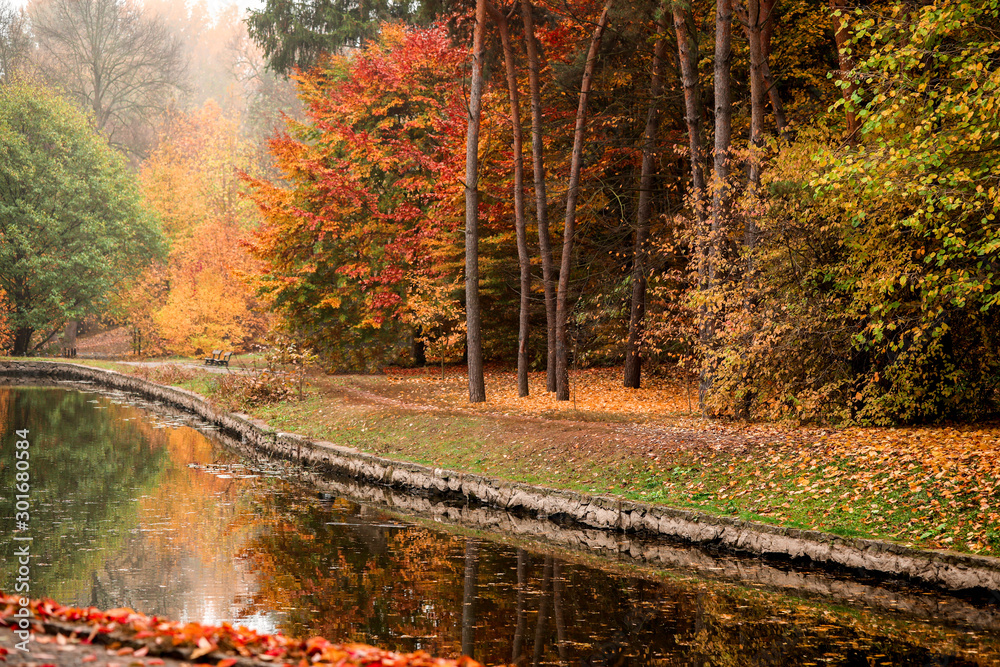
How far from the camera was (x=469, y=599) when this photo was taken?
7605mm

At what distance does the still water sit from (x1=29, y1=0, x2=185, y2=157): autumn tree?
42.0m

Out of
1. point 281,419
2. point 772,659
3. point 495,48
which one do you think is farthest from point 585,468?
point 495,48

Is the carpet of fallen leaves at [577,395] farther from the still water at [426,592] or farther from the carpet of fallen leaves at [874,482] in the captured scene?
the still water at [426,592]

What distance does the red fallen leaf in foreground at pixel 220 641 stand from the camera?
13.9 feet

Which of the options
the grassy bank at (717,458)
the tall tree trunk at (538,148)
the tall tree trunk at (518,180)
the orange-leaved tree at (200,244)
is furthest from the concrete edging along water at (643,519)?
the orange-leaved tree at (200,244)

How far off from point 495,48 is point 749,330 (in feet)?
30.5

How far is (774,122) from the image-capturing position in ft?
66.2

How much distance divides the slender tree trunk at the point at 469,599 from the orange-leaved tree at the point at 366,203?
1413 cm

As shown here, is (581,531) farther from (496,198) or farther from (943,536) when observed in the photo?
(496,198)

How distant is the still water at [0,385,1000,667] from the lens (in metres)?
6.45

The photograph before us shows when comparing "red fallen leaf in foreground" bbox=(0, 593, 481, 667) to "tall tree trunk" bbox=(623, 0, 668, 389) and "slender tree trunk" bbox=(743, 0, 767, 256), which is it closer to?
"slender tree trunk" bbox=(743, 0, 767, 256)

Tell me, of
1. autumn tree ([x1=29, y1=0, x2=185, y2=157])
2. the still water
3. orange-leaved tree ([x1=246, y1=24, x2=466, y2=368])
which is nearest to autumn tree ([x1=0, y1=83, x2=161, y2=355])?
autumn tree ([x1=29, y1=0, x2=185, y2=157])

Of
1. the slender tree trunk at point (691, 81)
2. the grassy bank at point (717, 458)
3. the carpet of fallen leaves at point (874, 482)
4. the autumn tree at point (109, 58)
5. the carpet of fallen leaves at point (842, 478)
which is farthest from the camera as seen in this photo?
the autumn tree at point (109, 58)

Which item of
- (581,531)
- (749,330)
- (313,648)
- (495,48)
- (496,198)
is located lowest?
(581,531)
